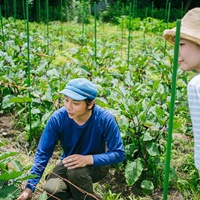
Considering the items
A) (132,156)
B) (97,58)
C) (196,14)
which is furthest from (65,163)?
(97,58)

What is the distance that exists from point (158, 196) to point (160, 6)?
13.0 meters

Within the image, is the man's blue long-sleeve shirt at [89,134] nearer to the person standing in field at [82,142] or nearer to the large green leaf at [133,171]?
the person standing in field at [82,142]

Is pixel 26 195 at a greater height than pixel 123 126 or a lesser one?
lesser

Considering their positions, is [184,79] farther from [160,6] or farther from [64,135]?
[160,6]

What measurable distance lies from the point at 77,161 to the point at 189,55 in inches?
34.7

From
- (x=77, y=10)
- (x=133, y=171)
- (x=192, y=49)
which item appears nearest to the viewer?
(x=192, y=49)

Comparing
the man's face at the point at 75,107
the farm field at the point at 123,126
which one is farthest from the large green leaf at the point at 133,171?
the man's face at the point at 75,107

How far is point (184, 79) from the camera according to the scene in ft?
10.6

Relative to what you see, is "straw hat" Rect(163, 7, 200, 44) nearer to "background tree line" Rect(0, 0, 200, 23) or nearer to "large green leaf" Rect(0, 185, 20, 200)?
"large green leaf" Rect(0, 185, 20, 200)

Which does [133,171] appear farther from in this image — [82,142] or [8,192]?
[8,192]

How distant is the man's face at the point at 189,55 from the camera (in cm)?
139

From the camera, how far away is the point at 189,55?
1.40 m

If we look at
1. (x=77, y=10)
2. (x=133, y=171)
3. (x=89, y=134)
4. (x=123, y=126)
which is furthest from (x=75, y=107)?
(x=77, y=10)

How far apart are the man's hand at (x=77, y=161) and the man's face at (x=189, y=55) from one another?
0.81 metres
